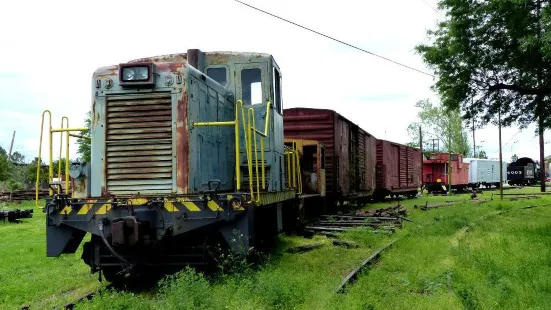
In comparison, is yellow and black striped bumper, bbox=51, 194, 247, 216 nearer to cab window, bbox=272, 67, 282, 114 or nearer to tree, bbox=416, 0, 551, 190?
cab window, bbox=272, 67, 282, 114

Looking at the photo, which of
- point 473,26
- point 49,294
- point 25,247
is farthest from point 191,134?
point 473,26

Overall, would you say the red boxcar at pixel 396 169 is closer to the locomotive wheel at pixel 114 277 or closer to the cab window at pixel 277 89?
the cab window at pixel 277 89

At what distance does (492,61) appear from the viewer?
47.6 feet

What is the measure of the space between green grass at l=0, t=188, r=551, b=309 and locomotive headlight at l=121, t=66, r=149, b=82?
260 centimetres

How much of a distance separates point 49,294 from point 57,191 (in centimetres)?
145

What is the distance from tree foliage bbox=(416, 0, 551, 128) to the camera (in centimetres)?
1315

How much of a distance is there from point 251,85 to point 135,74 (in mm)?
2366

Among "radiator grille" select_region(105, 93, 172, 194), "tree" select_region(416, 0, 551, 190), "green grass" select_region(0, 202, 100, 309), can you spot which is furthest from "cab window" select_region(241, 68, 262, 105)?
"tree" select_region(416, 0, 551, 190)

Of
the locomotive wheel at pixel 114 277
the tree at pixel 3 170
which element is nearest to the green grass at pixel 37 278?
the locomotive wheel at pixel 114 277

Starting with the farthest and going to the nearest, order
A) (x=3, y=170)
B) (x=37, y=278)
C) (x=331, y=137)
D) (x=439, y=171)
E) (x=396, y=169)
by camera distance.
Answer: (x=439, y=171) < (x=3, y=170) < (x=396, y=169) < (x=331, y=137) < (x=37, y=278)

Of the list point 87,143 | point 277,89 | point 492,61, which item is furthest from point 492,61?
point 87,143

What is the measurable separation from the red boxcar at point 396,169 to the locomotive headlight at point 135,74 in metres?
19.4

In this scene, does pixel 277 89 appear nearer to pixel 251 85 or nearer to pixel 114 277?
pixel 251 85

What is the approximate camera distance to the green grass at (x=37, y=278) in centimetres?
714
